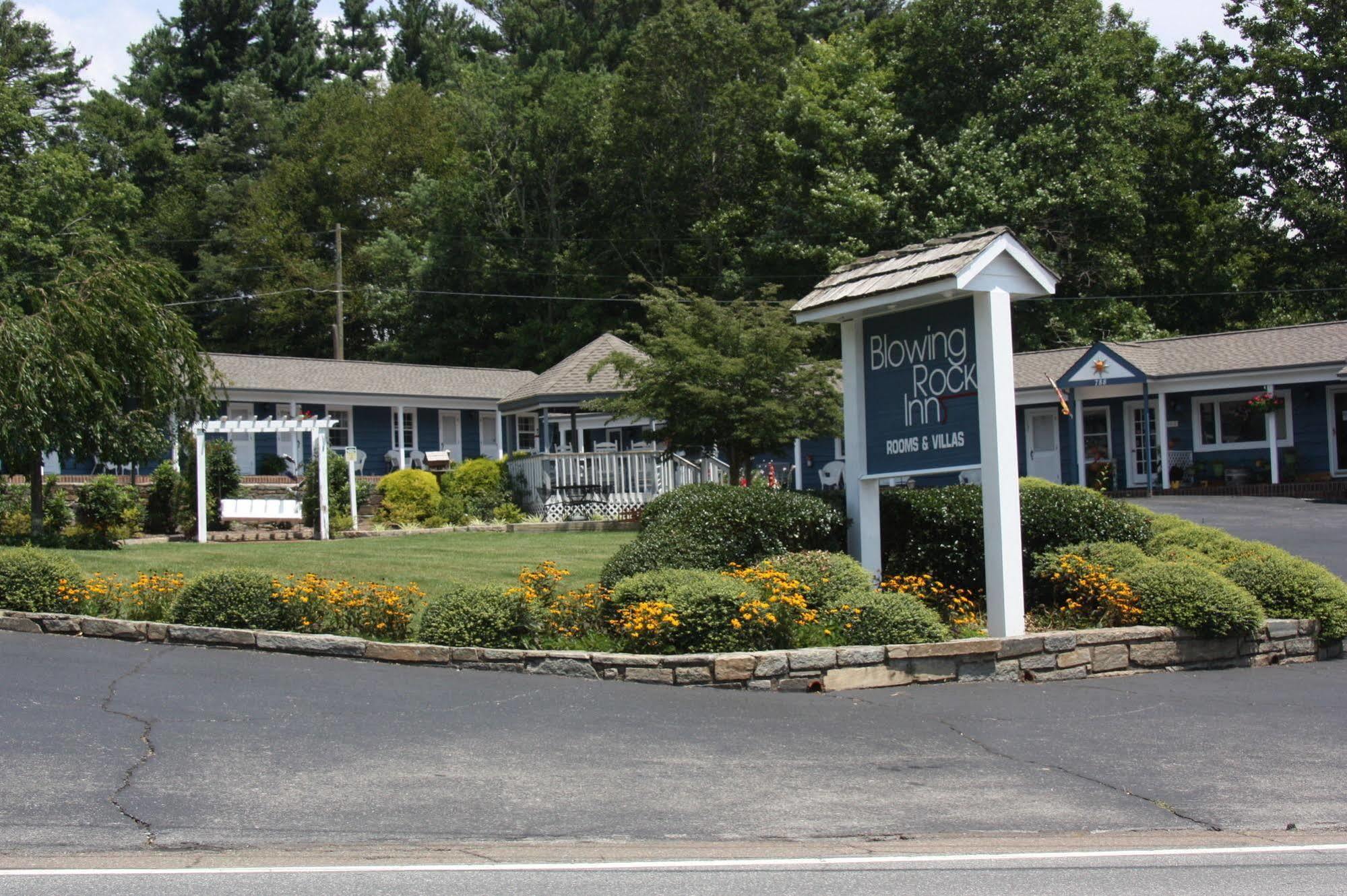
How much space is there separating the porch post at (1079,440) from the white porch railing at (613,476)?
9.60 metres

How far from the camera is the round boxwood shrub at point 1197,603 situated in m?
12.5

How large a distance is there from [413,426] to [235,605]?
2764 centimetres

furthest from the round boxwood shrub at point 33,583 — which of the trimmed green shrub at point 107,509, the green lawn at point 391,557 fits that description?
the trimmed green shrub at point 107,509

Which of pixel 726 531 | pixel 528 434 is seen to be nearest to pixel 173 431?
pixel 726 531

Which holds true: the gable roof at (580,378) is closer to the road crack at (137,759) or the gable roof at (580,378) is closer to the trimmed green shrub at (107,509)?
the trimmed green shrub at (107,509)

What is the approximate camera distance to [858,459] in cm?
Answer: 1352

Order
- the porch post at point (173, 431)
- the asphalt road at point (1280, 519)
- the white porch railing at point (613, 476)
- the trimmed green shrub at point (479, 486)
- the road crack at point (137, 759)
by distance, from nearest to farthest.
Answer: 1. the road crack at point (137, 759)
2. the asphalt road at point (1280, 519)
3. the porch post at point (173, 431)
4. the white porch railing at point (613, 476)
5. the trimmed green shrub at point (479, 486)

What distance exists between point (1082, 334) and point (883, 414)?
2952 centimetres

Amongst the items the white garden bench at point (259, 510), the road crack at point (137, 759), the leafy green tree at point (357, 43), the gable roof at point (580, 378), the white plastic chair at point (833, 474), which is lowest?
the road crack at point (137, 759)

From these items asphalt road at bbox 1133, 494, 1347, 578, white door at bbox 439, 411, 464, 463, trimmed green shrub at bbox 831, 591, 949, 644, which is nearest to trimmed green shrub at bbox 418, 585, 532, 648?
trimmed green shrub at bbox 831, 591, 949, 644

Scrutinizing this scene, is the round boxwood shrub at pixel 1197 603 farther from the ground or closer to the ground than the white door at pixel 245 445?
closer to the ground

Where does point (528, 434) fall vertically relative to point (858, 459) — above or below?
above

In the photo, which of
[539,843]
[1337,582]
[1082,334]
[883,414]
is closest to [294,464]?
[1082,334]

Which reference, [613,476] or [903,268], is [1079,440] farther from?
[903,268]
